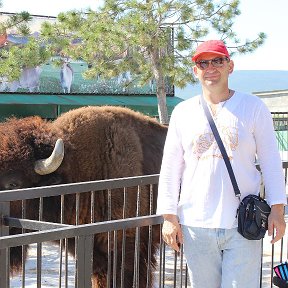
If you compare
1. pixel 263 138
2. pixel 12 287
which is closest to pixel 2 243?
pixel 263 138

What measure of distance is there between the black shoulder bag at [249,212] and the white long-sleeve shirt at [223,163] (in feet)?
0.09

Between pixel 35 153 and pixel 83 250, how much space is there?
3.28 meters

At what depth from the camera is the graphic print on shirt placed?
3451 mm

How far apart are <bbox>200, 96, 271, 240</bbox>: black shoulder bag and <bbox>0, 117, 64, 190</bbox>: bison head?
3.01 meters

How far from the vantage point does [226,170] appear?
11.3 ft

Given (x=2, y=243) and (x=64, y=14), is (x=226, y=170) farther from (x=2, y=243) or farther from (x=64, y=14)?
(x=64, y=14)

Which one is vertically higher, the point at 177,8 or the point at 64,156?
the point at 177,8

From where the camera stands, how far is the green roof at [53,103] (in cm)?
2027

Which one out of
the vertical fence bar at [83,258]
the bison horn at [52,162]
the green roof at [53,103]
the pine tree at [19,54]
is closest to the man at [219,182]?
the vertical fence bar at [83,258]

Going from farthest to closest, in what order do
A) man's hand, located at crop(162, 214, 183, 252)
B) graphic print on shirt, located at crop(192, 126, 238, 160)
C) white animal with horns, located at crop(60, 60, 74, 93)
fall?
white animal with horns, located at crop(60, 60, 74, 93)
man's hand, located at crop(162, 214, 183, 252)
graphic print on shirt, located at crop(192, 126, 238, 160)

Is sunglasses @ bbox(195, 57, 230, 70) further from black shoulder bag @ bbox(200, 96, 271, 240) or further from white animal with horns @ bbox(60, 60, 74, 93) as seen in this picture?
white animal with horns @ bbox(60, 60, 74, 93)

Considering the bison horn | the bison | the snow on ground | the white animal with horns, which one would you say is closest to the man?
the bison

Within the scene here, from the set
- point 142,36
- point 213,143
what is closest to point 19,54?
point 142,36

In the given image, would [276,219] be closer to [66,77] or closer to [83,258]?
[83,258]
